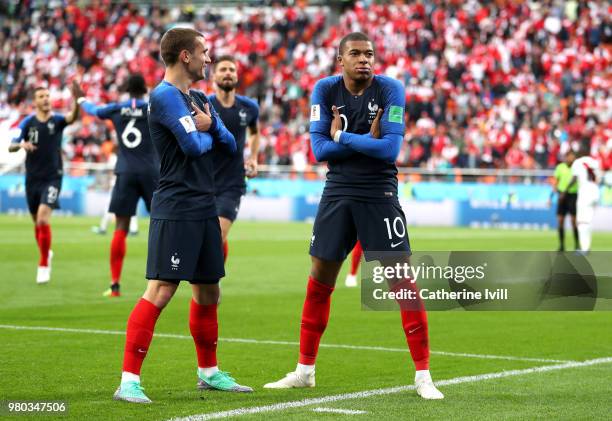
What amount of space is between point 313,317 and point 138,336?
126 cm

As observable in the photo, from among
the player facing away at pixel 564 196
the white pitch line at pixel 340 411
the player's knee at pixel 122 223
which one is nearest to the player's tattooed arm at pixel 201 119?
the white pitch line at pixel 340 411

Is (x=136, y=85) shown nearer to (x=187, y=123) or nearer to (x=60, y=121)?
(x=60, y=121)

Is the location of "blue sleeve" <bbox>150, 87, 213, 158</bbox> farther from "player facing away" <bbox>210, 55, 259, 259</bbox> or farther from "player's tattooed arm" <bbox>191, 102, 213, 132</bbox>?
"player facing away" <bbox>210, 55, 259, 259</bbox>

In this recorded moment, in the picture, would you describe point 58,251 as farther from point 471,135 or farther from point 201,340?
point 471,135

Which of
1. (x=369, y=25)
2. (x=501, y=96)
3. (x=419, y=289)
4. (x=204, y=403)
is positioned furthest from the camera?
(x=369, y=25)

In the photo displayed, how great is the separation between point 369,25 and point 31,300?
96.4 feet

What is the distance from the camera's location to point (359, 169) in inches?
285

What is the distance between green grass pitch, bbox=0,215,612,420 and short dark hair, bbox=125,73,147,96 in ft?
7.94

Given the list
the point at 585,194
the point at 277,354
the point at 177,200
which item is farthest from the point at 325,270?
the point at 585,194

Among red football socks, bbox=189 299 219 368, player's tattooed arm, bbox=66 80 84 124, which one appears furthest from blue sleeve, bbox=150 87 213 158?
player's tattooed arm, bbox=66 80 84 124

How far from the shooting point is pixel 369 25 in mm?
40812

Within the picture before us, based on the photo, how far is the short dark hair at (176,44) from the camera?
269 inches

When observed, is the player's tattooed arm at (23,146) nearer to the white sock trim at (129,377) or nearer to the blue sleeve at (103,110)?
the blue sleeve at (103,110)

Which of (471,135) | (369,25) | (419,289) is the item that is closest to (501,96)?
(471,135)
